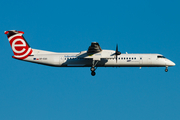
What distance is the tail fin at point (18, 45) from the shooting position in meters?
42.8

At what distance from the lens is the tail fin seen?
42812mm

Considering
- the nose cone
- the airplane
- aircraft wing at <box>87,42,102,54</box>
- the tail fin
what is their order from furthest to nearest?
the tail fin → the nose cone → the airplane → aircraft wing at <box>87,42,102,54</box>

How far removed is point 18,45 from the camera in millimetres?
43000

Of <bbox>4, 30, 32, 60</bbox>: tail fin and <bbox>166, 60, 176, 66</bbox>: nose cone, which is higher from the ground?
<bbox>4, 30, 32, 60</bbox>: tail fin

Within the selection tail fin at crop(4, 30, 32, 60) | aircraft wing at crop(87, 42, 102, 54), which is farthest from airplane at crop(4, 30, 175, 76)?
aircraft wing at crop(87, 42, 102, 54)

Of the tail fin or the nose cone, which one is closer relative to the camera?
the nose cone

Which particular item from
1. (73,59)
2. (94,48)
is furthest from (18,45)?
(94,48)

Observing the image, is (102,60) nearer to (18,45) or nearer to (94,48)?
(94,48)

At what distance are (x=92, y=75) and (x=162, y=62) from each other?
349 inches

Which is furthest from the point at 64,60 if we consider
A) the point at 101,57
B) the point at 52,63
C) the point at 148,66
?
the point at 148,66

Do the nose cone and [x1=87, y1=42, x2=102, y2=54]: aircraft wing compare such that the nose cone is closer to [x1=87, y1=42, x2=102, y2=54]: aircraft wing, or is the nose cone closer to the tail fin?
[x1=87, y1=42, x2=102, y2=54]: aircraft wing

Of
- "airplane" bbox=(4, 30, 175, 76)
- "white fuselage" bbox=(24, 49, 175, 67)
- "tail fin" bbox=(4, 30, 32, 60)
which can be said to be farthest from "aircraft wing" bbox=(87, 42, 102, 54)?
"tail fin" bbox=(4, 30, 32, 60)

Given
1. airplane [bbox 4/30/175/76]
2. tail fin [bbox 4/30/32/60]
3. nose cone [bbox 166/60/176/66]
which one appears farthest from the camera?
tail fin [bbox 4/30/32/60]

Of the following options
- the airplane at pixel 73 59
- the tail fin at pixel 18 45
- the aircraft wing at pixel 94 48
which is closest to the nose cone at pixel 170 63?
the airplane at pixel 73 59
